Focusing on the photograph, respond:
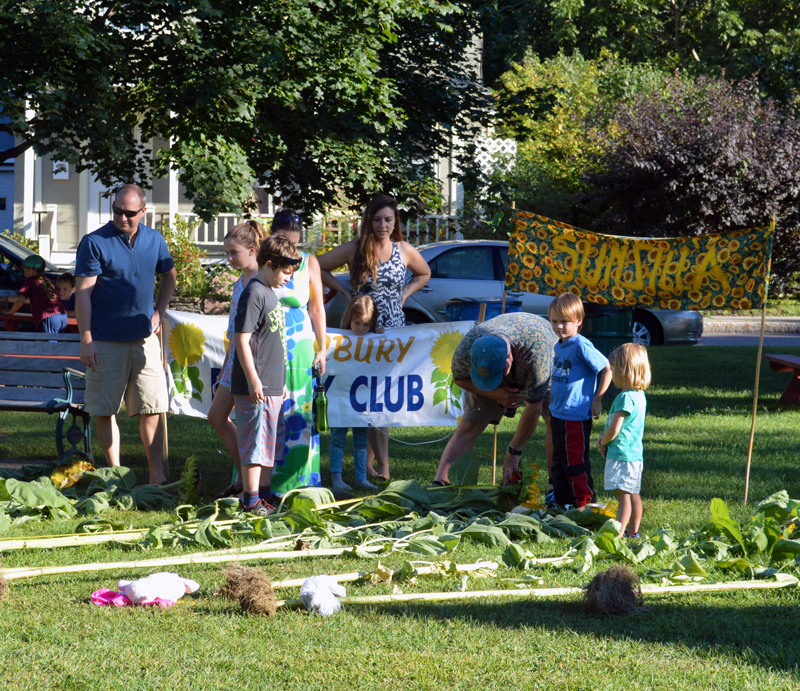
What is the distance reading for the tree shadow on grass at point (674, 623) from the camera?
3594 millimetres

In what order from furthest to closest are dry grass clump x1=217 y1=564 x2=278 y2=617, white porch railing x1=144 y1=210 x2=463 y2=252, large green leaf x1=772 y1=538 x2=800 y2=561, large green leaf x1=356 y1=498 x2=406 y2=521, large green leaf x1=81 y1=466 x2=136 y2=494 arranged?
white porch railing x1=144 y1=210 x2=463 y2=252 → large green leaf x1=81 y1=466 x2=136 y2=494 → large green leaf x1=356 y1=498 x2=406 y2=521 → large green leaf x1=772 y1=538 x2=800 y2=561 → dry grass clump x1=217 y1=564 x2=278 y2=617

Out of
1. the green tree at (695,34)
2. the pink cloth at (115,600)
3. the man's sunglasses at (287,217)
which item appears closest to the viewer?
the pink cloth at (115,600)

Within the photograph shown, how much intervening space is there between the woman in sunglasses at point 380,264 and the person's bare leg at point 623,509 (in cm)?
204

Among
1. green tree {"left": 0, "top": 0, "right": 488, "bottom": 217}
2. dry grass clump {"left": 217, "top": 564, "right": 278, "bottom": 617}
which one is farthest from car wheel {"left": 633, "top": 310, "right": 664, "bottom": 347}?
dry grass clump {"left": 217, "top": 564, "right": 278, "bottom": 617}

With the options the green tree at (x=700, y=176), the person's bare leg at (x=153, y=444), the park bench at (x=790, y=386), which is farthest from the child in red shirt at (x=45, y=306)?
the green tree at (x=700, y=176)

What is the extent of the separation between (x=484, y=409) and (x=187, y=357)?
229cm

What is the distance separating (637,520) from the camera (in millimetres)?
5188

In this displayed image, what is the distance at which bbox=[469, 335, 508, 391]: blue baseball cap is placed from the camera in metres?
5.36

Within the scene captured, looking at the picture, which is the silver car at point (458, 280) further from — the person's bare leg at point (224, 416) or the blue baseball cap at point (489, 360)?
the blue baseball cap at point (489, 360)

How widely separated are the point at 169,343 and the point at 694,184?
14.6 metres

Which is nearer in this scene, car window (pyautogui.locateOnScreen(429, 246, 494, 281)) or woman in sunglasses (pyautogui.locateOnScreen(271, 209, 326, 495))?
woman in sunglasses (pyautogui.locateOnScreen(271, 209, 326, 495))

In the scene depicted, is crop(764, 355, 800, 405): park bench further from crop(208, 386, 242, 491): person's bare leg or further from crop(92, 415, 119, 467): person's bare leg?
crop(92, 415, 119, 467): person's bare leg

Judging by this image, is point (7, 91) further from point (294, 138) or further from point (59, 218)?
point (59, 218)

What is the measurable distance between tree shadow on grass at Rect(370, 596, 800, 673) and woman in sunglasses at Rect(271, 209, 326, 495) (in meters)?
2.00
